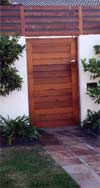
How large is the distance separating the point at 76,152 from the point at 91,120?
204 cm

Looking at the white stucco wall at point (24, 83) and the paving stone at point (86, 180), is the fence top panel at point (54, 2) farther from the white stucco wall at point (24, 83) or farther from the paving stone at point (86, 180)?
the paving stone at point (86, 180)

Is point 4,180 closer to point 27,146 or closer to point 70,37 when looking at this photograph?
point 27,146

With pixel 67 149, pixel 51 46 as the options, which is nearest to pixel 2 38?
pixel 51 46

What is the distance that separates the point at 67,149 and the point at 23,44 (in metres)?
2.65

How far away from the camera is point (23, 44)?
8.90 metres

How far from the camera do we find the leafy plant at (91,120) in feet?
29.4

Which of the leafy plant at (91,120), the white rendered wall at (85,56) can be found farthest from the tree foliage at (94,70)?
the leafy plant at (91,120)

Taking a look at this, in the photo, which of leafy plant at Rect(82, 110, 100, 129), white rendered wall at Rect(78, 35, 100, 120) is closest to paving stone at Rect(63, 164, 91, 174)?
leafy plant at Rect(82, 110, 100, 129)

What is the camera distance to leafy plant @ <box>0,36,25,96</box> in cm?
826

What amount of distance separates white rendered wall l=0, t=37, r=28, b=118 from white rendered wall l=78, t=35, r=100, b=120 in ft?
4.21

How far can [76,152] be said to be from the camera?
7.26 meters

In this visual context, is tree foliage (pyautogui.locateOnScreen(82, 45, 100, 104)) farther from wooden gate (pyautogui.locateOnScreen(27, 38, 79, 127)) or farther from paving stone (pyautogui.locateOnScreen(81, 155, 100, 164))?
paving stone (pyautogui.locateOnScreen(81, 155, 100, 164))

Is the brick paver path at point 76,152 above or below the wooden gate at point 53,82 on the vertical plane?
below

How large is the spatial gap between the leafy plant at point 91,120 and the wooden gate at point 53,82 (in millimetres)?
252
